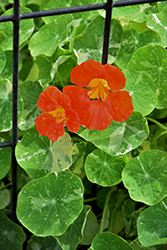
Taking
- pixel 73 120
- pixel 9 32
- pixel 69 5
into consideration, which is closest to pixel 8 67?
pixel 9 32

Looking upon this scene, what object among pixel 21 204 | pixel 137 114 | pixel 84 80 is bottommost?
pixel 21 204

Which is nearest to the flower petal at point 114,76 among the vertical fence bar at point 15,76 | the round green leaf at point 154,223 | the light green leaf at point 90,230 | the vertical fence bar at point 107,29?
the vertical fence bar at point 107,29

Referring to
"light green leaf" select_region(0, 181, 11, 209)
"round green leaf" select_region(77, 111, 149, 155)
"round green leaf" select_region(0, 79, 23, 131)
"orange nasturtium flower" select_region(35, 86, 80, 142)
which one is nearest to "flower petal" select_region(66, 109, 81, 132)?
"orange nasturtium flower" select_region(35, 86, 80, 142)

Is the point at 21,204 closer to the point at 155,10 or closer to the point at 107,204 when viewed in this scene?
the point at 107,204

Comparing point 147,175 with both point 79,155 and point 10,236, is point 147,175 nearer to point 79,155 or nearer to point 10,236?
point 79,155

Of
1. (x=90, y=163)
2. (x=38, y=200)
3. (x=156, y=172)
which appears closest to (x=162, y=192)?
(x=156, y=172)

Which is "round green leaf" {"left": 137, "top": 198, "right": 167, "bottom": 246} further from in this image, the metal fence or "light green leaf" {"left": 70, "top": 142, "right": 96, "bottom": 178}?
the metal fence

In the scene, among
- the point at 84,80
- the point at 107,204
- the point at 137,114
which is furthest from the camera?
the point at 107,204
